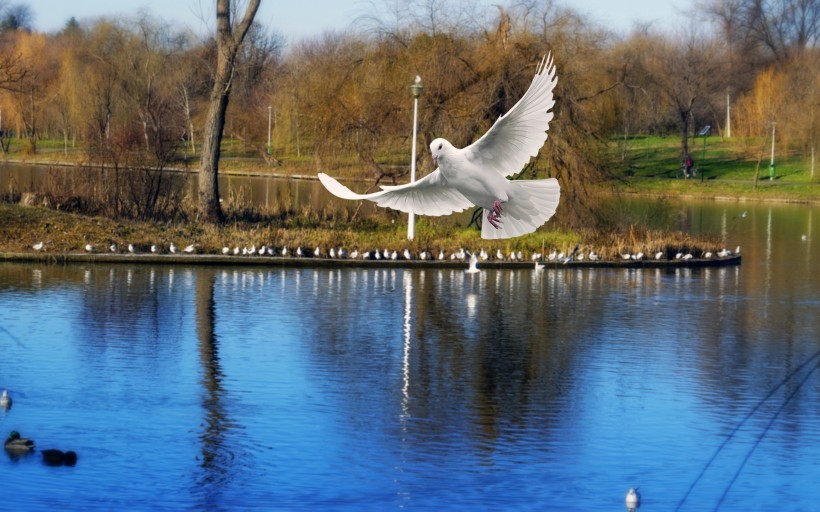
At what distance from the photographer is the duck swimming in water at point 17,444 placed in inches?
444

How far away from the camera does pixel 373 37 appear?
110 ft

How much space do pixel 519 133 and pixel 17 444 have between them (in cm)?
594

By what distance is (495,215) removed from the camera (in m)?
12.9

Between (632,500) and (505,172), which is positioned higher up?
(505,172)

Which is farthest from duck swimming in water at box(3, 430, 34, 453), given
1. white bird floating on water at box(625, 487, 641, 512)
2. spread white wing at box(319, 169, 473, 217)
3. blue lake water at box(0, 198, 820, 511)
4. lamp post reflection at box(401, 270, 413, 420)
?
white bird floating on water at box(625, 487, 641, 512)

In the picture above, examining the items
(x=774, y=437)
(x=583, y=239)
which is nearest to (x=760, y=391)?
(x=774, y=437)

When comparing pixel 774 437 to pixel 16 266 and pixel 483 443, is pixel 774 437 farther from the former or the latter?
pixel 16 266

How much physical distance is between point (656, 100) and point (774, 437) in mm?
62681

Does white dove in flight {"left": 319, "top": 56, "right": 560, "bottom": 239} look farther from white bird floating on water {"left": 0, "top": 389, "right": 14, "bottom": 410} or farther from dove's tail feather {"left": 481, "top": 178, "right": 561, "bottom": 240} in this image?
white bird floating on water {"left": 0, "top": 389, "right": 14, "bottom": 410}

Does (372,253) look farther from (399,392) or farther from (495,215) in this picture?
(495,215)

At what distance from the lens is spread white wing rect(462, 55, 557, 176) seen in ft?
41.5

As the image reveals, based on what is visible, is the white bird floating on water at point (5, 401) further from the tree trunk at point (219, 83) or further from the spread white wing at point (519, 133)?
the tree trunk at point (219, 83)

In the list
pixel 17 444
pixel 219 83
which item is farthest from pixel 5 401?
pixel 219 83

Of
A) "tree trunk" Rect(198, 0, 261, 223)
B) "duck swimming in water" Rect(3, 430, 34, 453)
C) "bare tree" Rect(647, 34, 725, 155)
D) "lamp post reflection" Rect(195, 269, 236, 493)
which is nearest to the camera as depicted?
"lamp post reflection" Rect(195, 269, 236, 493)
